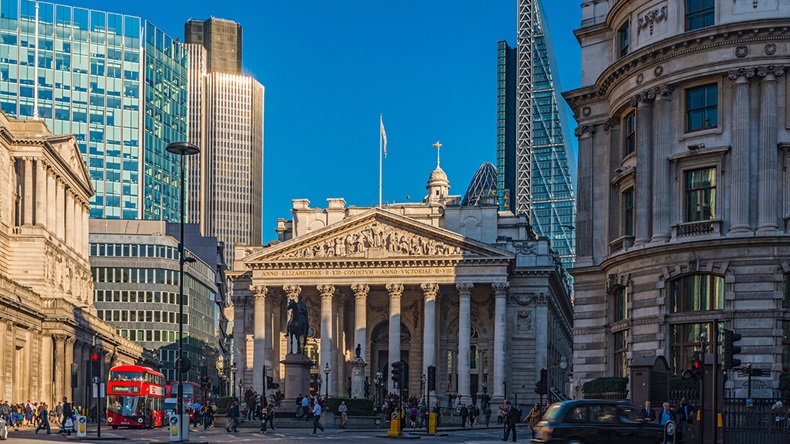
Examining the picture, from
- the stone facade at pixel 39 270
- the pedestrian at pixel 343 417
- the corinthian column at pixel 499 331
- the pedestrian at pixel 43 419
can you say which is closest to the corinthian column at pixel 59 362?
the stone facade at pixel 39 270

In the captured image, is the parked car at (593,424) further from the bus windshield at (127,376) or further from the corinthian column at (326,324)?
the corinthian column at (326,324)

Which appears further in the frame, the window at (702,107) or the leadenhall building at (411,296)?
the leadenhall building at (411,296)

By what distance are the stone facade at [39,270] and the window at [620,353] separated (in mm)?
38456

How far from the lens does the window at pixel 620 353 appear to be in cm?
5647

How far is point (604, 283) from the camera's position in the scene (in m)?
59.4

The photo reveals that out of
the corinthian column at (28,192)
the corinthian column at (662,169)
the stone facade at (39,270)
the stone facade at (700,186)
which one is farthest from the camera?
the corinthian column at (28,192)

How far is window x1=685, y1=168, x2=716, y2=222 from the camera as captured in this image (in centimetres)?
5216

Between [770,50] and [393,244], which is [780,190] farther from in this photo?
[393,244]

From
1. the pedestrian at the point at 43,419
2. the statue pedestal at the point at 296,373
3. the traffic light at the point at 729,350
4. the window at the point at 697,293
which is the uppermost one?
the window at the point at 697,293

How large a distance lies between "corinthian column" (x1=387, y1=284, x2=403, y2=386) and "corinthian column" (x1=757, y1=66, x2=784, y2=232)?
65181 millimetres

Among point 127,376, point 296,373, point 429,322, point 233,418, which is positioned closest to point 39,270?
point 127,376

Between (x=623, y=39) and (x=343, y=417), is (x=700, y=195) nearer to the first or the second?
(x=623, y=39)

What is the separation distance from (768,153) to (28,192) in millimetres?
63138

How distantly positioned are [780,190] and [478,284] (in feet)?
209
